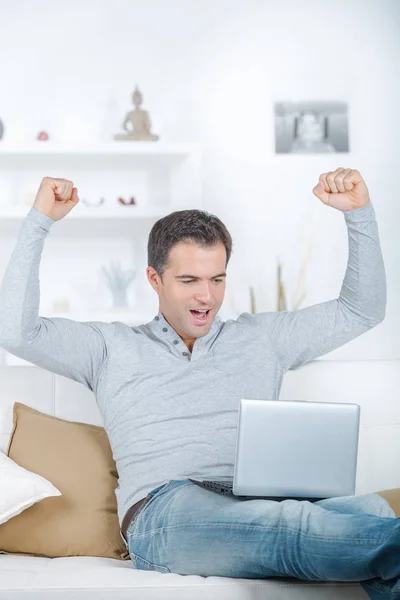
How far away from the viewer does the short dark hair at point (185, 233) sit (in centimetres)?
217

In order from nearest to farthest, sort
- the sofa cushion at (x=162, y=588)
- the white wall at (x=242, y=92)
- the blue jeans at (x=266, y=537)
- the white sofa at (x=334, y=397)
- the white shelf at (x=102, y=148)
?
the blue jeans at (x=266, y=537) → the sofa cushion at (x=162, y=588) → the white sofa at (x=334, y=397) → the white shelf at (x=102, y=148) → the white wall at (x=242, y=92)

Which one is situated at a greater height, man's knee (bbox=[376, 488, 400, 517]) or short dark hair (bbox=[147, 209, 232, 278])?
short dark hair (bbox=[147, 209, 232, 278])

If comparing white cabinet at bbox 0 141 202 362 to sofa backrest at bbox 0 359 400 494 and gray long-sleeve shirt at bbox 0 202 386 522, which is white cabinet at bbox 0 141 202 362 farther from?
gray long-sleeve shirt at bbox 0 202 386 522

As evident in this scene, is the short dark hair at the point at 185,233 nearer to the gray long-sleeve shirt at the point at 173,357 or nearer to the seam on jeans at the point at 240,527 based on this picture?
the gray long-sleeve shirt at the point at 173,357

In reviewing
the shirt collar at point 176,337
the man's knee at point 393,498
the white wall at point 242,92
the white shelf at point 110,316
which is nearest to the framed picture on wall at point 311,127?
the white wall at point 242,92

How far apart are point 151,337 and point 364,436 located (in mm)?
637

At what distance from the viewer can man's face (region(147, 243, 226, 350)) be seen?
6.97 ft

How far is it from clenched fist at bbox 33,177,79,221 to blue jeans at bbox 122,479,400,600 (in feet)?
2.28

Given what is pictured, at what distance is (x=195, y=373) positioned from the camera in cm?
208

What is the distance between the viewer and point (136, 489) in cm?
193

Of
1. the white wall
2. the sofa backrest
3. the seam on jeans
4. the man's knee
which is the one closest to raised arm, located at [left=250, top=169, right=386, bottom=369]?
the sofa backrest

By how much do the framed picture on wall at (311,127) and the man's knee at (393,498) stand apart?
2.81 metres

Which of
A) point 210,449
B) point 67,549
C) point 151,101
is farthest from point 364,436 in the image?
point 151,101

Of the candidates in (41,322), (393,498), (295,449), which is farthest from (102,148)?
(295,449)
